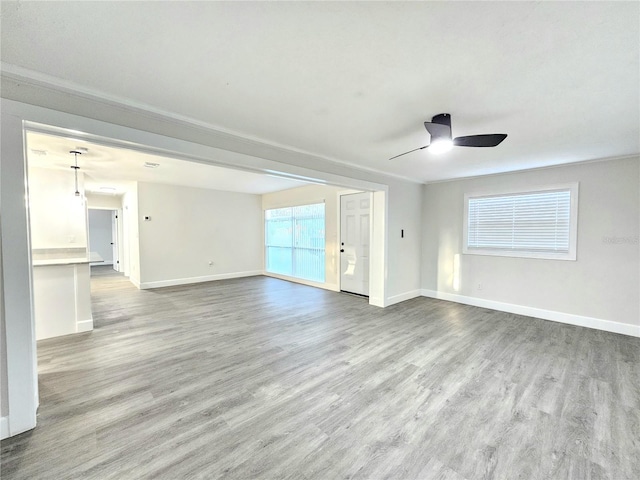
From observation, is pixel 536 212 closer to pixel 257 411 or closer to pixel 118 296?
pixel 257 411

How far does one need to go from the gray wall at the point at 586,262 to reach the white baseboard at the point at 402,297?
0.83 meters

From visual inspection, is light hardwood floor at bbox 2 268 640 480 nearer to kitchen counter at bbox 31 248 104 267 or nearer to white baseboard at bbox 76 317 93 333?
white baseboard at bbox 76 317 93 333

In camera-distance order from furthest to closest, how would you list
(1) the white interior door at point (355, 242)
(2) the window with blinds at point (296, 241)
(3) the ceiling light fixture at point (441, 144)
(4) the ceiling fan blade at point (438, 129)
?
(2) the window with blinds at point (296, 241) < (1) the white interior door at point (355, 242) < (3) the ceiling light fixture at point (441, 144) < (4) the ceiling fan blade at point (438, 129)

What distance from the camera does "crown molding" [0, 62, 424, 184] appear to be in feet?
5.83

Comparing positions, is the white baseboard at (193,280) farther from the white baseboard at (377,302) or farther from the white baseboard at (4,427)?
the white baseboard at (4,427)

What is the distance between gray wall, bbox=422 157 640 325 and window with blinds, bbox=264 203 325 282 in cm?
313

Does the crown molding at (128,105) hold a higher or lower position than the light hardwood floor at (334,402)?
higher

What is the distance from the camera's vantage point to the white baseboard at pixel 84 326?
12.0 ft

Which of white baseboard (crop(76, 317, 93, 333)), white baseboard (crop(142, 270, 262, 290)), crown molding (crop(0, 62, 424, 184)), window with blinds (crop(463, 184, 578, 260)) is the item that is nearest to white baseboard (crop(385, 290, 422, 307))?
window with blinds (crop(463, 184, 578, 260))

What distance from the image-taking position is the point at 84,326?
3691 millimetres

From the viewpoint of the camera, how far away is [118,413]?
206 cm

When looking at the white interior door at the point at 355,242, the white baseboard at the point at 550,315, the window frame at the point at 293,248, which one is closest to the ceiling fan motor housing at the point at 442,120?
the white interior door at the point at 355,242

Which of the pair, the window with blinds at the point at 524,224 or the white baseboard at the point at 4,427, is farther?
the window with blinds at the point at 524,224

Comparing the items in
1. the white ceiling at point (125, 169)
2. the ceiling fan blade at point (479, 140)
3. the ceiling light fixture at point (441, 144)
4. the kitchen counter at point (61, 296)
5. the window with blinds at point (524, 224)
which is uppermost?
the white ceiling at point (125, 169)
